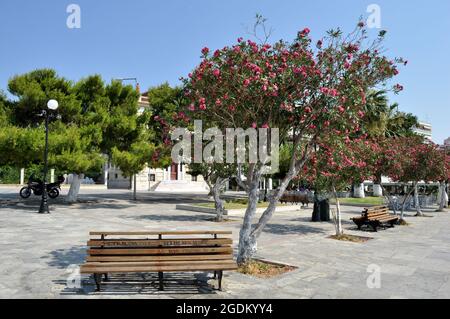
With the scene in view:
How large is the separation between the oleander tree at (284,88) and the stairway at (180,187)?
1639 inches

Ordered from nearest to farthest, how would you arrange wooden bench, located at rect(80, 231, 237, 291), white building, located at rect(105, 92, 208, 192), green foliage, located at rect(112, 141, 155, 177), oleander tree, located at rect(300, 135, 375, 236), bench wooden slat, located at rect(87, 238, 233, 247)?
wooden bench, located at rect(80, 231, 237, 291) < bench wooden slat, located at rect(87, 238, 233, 247) < oleander tree, located at rect(300, 135, 375, 236) < green foliage, located at rect(112, 141, 155, 177) < white building, located at rect(105, 92, 208, 192)

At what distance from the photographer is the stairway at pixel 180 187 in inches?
1967

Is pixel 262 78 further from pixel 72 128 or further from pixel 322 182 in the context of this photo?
pixel 72 128

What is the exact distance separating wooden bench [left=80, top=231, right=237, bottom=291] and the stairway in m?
42.7

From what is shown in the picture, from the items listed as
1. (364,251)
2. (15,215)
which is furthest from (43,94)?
(364,251)

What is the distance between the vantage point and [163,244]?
7.02 metres

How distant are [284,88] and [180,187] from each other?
146 feet

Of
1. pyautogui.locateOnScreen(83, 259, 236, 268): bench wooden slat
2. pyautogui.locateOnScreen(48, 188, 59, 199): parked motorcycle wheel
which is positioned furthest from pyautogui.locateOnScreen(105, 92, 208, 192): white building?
pyautogui.locateOnScreen(83, 259, 236, 268): bench wooden slat

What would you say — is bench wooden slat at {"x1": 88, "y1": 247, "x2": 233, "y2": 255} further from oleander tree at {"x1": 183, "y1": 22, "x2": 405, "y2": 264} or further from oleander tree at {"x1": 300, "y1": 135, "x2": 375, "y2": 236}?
oleander tree at {"x1": 300, "y1": 135, "x2": 375, "y2": 236}

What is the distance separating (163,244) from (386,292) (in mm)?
3993

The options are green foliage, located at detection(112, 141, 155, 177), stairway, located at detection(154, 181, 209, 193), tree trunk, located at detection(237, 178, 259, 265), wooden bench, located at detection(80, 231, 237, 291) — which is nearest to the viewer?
wooden bench, located at detection(80, 231, 237, 291)

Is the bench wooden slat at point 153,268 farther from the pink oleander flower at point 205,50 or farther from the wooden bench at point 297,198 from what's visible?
the wooden bench at point 297,198

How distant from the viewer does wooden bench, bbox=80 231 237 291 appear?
245 inches

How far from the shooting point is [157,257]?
6.61 metres
